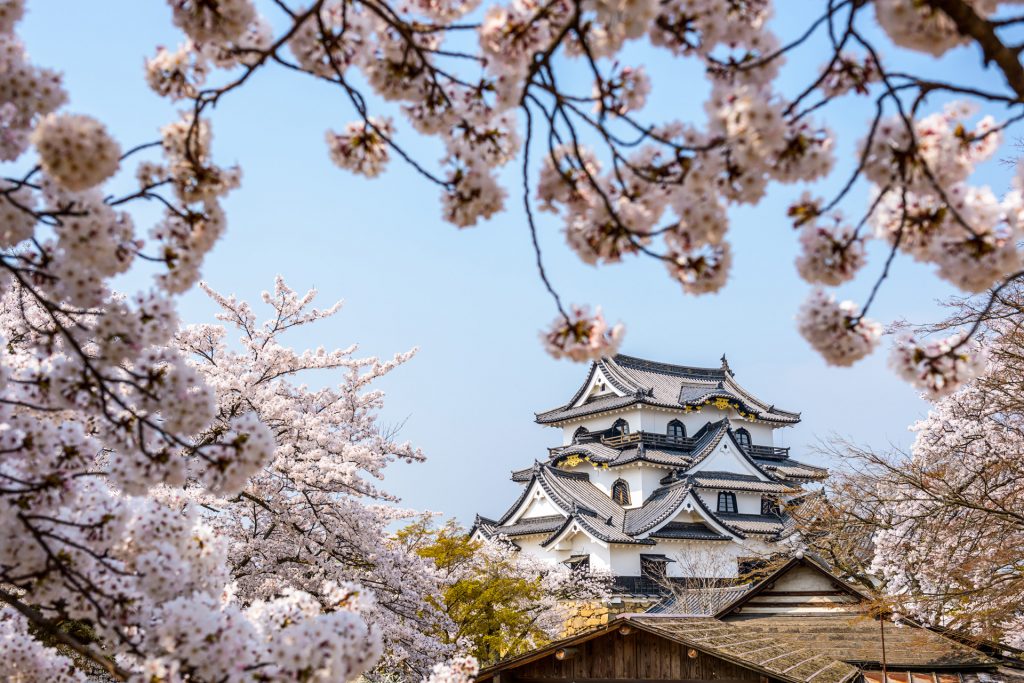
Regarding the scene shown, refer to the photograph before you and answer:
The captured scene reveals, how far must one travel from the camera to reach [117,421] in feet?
11.1

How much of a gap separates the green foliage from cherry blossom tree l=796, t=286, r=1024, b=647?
8.63 metres

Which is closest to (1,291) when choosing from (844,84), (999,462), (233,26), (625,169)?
(233,26)

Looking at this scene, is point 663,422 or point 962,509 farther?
point 663,422

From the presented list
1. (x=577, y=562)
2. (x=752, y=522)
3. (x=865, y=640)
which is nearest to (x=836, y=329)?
(x=865, y=640)

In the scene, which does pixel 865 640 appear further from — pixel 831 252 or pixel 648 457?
pixel 648 457

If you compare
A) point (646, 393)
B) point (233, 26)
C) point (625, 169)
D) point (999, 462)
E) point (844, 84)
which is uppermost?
point (646, 393)

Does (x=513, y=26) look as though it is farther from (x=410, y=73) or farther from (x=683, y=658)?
(x=683, y=658)

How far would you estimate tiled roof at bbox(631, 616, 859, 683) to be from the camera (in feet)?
30.9

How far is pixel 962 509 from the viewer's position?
1010 centimetres

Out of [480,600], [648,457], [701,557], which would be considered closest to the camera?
[480,600]

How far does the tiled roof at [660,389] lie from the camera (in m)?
40.1

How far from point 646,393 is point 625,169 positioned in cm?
3646

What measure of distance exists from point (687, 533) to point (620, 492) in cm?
473

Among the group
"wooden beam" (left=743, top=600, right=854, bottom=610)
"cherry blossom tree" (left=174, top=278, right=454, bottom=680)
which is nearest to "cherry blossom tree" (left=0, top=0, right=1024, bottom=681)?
"cherry blossom tree" (left=174, top=278, right=454, bottom=680)
